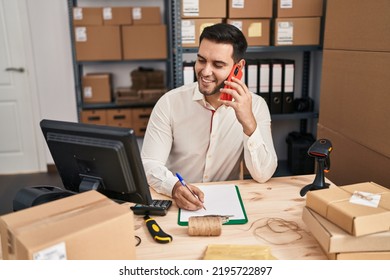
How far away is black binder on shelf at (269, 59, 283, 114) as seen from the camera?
284 centimetres

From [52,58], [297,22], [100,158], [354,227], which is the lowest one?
[354,227]

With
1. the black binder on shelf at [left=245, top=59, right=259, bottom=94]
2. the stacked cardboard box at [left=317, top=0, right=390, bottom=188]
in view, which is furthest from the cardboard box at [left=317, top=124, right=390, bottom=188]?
the black binder on shelf at [left=245, top=59, right=259, bottom=94]

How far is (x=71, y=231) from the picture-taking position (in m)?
0.74

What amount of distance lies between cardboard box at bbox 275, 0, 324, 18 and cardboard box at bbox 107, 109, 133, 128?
4.88 ft

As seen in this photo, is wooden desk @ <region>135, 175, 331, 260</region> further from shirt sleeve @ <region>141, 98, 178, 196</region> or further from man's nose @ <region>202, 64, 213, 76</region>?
man's nose @ <region>202, 64, 213, 76</region>

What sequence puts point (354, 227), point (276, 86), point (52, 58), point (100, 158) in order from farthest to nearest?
point (52, 58) < point (276, 86) < point (100, 158) < point (354, 227)

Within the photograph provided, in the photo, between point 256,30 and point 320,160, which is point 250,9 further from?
point 320,160

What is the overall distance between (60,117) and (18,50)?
0.72 metres

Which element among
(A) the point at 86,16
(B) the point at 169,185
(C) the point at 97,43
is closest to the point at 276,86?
(C) the point at 97,43

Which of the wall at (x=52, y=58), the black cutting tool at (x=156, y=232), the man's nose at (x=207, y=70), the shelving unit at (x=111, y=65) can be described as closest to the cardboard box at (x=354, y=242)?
the black cutting tool at (x=156, y=232)

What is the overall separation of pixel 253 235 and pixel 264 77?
196 centimetres

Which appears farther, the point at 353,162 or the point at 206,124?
the point at 206,124

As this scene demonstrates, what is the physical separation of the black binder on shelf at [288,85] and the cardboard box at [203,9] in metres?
0.64
